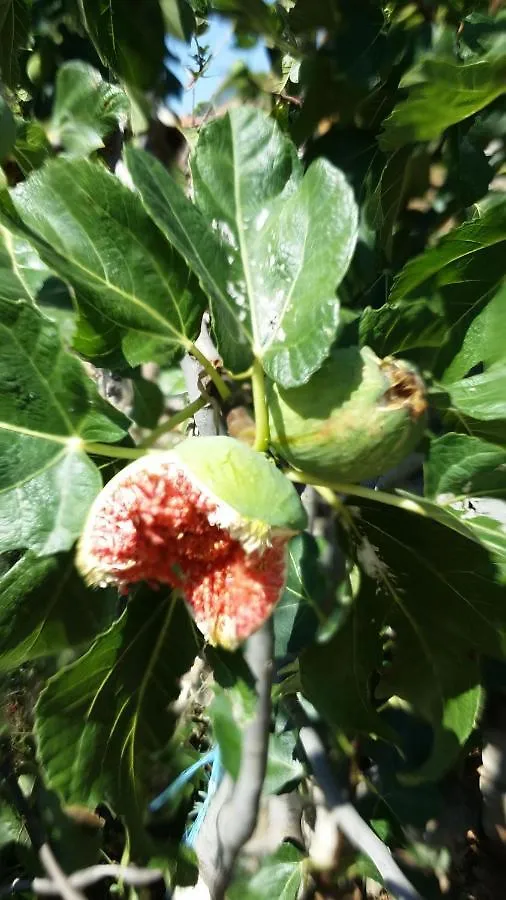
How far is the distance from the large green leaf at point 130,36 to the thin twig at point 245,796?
448 mm

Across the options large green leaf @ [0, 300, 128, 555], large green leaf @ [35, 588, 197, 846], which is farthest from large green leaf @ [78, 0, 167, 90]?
large green leaf @ [35, 588, 197, 846]

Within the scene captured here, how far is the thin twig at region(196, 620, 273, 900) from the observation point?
55 cm

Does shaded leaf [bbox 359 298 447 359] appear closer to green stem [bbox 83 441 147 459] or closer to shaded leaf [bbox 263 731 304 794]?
green stem [bbox 83 441 147 459]

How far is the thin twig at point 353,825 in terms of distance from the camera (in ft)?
2.81

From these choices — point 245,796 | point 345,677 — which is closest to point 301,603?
point 345,677

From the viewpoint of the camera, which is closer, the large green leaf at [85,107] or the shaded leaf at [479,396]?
the shaded leaf at [479,396]

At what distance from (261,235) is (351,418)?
7.8 inches

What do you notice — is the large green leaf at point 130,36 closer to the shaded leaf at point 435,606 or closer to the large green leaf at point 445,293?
the large green leaf at point 445,293

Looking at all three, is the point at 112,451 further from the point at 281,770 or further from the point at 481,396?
the point at 281,770

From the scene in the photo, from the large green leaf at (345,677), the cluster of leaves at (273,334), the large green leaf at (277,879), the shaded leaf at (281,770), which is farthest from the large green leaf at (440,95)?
the large green leaf at (277,879)

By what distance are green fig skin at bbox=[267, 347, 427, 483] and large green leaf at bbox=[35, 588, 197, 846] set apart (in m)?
0.21

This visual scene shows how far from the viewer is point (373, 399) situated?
499mm

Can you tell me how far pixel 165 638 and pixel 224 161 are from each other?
1.36 ft

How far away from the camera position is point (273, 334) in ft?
1.80
